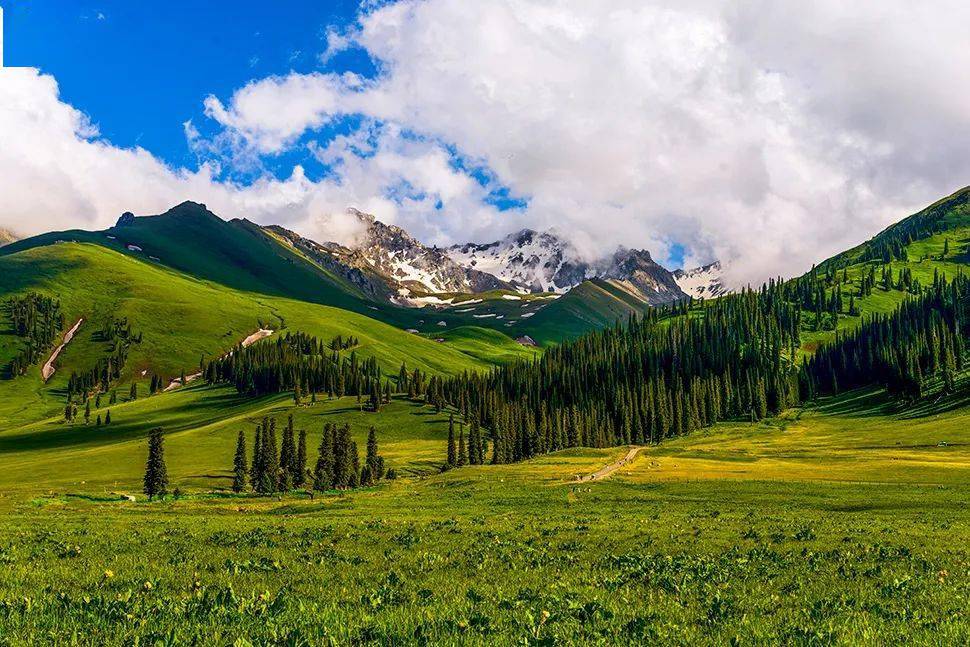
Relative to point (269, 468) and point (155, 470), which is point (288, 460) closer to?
point (269, 468)

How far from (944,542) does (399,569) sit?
22.8 m

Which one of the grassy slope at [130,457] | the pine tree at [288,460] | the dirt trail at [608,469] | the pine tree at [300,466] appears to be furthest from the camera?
the grassy slope at [130,457]

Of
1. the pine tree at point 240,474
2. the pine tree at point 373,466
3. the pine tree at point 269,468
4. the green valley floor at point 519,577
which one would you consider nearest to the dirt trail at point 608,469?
the green valley floor at point 519,577

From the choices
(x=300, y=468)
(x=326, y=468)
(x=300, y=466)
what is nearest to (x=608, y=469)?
(x=326, y=468)

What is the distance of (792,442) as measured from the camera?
156625mm

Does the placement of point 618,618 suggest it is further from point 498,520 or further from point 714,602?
point 498,520

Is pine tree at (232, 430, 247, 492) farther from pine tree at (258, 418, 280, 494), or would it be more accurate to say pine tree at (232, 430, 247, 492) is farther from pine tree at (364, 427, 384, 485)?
pine tree at (364, 427, 384, 485)

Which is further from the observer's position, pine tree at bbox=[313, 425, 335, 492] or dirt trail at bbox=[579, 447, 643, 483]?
pine tree at bbox=[313, 425, 335, 492]

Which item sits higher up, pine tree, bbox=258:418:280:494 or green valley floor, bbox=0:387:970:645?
green valley floor, bbox=0:387:970:645

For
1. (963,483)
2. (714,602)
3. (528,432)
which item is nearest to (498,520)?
(714,602)

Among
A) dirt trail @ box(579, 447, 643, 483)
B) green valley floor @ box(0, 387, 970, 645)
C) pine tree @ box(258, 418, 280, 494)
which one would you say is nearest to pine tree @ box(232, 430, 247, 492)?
pine tree @ box(258, 418, 280, 494)

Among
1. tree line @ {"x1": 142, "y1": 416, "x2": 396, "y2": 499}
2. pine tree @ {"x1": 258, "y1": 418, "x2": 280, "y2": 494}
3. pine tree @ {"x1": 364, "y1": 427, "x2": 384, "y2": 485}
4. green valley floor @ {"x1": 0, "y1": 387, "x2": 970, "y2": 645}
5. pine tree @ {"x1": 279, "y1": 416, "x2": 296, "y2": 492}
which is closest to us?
green valley floor @ {"x1": 0, "y1": 387, "x2": 970, "y2": 645}

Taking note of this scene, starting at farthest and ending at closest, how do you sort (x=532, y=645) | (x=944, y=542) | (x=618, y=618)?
(x=944, y=542)
(x=618, y=618)
(x=532, y=645)

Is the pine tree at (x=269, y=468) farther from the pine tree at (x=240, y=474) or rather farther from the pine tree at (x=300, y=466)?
the pine tree at (x=240, y=474)
